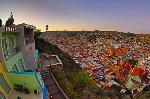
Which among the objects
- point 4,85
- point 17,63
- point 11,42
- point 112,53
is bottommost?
point 112,53

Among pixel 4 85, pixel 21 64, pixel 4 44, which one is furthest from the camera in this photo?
pixel 21 64

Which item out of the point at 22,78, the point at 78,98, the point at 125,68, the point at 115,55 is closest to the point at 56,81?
the point at 78,98

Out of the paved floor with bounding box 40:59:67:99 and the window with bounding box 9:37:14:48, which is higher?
the window with bounding box 9:37:14:48

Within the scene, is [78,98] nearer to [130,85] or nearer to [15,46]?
[15,46]

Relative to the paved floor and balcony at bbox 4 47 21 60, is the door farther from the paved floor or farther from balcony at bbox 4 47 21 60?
the paved floor

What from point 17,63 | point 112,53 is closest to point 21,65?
point 17,63

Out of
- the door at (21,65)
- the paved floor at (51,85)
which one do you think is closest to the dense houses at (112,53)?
the paved floor at (51,85)

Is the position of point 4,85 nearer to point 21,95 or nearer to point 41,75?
point 21,95

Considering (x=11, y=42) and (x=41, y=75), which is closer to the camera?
(x=11, y=42)

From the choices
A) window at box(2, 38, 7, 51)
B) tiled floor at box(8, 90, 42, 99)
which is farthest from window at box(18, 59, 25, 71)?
tiled floor at box(8, 90, 42, 99)
